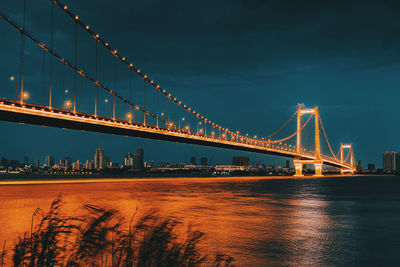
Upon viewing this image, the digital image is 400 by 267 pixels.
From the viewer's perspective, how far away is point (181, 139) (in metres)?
64.4

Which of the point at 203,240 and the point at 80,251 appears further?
the point at 203,240

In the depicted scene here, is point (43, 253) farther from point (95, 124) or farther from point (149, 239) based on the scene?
point (95, 124)

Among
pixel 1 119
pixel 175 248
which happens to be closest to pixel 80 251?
pixel 175 248

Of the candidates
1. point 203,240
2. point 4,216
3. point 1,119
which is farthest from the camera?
point 1,119

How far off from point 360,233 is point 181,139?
53.2 meters

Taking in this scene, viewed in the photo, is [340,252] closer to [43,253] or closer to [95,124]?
[43,253]

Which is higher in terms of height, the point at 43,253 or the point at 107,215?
the point at 107,215

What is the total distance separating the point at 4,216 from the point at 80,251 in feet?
38.7

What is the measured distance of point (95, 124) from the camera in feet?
156

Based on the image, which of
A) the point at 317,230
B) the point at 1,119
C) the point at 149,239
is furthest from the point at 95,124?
the point at 149,239

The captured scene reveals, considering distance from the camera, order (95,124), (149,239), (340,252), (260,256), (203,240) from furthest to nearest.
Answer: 1. (95,124)
2. (203,240)
3. (340,252)
4. (260,256)
5. (149,239)

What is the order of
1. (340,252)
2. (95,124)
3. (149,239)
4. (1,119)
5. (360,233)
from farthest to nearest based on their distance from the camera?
1. (95,124)
2. (1,119)
3. (360,233)
4. (340,252)
5. (149,239)

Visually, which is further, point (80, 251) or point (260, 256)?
point (260, 256)

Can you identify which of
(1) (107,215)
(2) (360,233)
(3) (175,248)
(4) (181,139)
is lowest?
(2) (360,233)
